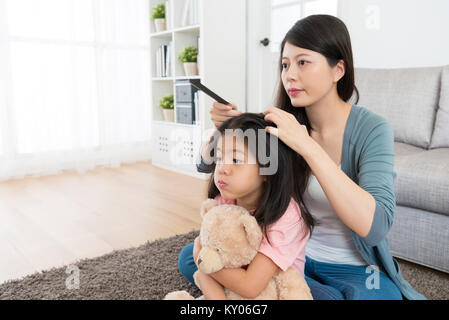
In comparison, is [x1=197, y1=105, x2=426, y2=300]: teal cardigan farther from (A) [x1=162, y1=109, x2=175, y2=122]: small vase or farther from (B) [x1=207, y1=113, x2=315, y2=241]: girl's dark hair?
(A) [x1=162, y1=109, x2=175, y2=122]: small vase

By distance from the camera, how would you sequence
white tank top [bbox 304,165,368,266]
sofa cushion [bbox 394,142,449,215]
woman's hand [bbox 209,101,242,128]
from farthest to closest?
sofa cushion [bbox 394,142,449,215] < white tank top [bbox 304,165,368,266] < woman's hand [bbox 209,101,242,128]

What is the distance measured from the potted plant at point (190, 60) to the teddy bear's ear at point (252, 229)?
2.51 m

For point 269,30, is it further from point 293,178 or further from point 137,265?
point 293,178

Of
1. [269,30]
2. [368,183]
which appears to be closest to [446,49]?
[269,30]

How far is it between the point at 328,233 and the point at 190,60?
2381 millimetres

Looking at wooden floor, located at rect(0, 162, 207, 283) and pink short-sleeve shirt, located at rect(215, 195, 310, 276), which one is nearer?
pink short-sleeve shirt, located at rect(215, 195, 310, 276)

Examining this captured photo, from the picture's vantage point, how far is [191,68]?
10.2 ft

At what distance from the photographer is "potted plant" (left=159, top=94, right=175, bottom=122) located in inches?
136

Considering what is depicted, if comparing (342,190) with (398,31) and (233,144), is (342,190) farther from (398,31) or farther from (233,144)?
(398,31)

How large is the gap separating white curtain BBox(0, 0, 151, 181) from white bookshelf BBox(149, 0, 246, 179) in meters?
0.28

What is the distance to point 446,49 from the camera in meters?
2.22

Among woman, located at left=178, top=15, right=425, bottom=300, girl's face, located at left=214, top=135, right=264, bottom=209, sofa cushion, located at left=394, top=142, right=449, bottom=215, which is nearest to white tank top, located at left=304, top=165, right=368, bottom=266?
woman, located at left=178, top=15, right=425, bottom=300

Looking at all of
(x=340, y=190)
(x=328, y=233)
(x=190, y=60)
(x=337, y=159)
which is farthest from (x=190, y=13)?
(x=340, y=190)
